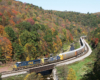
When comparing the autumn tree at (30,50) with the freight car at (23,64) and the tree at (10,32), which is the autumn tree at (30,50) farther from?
the freight car at (23,64)

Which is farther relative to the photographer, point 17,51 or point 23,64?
point 17,51

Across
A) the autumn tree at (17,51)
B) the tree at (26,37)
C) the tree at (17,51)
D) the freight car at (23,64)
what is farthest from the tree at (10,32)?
the freight car at (23,64)

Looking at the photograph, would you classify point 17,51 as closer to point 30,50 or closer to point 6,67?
point 30,50

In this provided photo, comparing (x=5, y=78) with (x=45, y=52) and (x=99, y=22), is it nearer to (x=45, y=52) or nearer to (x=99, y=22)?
(x=45, y=52)

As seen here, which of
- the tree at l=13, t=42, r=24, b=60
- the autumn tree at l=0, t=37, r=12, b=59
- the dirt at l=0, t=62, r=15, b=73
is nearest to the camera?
the dirt at l=0, t=62, r=15, b=73

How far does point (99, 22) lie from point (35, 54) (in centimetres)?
17992

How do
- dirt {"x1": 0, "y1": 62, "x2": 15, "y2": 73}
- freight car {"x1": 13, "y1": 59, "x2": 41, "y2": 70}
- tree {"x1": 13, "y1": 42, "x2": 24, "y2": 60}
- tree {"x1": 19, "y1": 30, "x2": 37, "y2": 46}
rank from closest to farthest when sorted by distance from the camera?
freight car {"x1": 13, "y1": 59, "x2": 41, "y2": 70}, dirt {"x1": 0, "y1": 62, "x2": 15, "y2": 73}, tree {"x1": 13, "y1": 42, "x2": 24, "y2": 60}, tree {"x1": 19, "y1": 30, "x2": 37, "y2": 46}

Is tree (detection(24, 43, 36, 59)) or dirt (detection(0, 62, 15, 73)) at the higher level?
tree (detection(24, 43, 36, 59))

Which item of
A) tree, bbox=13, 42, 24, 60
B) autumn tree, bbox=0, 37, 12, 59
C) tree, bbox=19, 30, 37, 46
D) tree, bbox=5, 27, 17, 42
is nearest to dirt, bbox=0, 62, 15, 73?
autumn tree, bbox=0, 37, 12, 59

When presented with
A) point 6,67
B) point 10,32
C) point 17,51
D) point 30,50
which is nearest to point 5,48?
point 17,51

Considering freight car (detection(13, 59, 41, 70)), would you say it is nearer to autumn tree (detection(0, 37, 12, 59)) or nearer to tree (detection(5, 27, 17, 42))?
autumn tree (detection(0, 37, 12, 59))

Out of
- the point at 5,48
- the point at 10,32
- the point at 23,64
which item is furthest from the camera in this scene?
the point at 10,32

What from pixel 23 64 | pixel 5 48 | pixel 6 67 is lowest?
pixel 23 64

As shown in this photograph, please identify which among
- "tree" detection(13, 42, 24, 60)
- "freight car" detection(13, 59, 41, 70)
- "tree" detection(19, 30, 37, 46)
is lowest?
"freight car" detection(13, 59, 41, 70)
